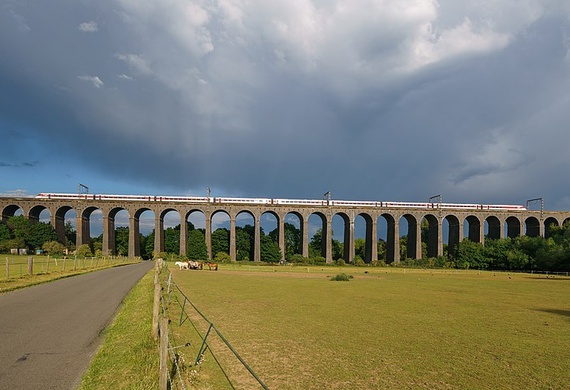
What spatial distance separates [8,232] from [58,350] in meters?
75.6

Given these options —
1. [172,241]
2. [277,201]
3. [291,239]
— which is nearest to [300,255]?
[277,201]

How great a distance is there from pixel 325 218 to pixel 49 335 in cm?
7157

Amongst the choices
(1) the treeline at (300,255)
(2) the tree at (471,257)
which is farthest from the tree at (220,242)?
(2) the tree at (471,257)

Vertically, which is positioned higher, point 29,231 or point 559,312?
point 29,231

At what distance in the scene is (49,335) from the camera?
10.1 meters

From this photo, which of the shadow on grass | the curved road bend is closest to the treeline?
the shadow on grass

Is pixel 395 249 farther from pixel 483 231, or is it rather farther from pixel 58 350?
pixel 58 350

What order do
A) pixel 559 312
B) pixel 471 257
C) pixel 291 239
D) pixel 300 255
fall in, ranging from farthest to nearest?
pixel 291 239 → pixel 300 255 → pixel 471 257 → pixel 559 312

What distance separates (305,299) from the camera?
19734 millimetres

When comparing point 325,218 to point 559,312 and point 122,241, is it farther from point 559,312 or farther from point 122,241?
point 559,312

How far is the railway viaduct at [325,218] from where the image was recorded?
7344 cm

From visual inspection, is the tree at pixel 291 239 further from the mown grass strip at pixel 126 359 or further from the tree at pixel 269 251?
the mown grass strip at pixel 126 359

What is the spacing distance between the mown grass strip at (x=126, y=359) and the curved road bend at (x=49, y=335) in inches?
9.9

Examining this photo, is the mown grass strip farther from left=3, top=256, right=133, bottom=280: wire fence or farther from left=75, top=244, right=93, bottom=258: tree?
left=75, top=244, right=93, bottom=258: tree
